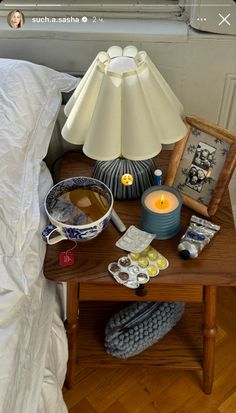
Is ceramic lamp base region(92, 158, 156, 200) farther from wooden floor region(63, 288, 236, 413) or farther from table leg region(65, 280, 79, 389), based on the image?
wooden floor region(63, 288, 236, 413)

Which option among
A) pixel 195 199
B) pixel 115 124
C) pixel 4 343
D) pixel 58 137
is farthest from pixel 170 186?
pixel 4 343

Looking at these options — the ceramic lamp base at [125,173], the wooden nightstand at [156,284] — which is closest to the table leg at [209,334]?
the wooden nightstand at [156,284]

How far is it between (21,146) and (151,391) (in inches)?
27.3

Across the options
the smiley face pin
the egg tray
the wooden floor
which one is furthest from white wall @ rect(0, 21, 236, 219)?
the wooden floor

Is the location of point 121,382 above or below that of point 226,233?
below

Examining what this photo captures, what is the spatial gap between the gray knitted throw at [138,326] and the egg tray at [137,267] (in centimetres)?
28

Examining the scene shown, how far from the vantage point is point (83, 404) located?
1.14 m

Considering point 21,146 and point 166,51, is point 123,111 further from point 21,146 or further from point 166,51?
point 166,51

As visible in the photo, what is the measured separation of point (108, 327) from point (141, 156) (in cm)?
49

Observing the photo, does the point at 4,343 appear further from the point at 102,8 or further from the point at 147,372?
the point at 102,8

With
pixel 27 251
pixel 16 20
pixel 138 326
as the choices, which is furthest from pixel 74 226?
pixel 16 20

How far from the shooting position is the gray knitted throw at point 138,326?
3.59ft

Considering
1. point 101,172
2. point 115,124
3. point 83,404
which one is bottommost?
point 83,404

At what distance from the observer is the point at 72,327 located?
101cm
